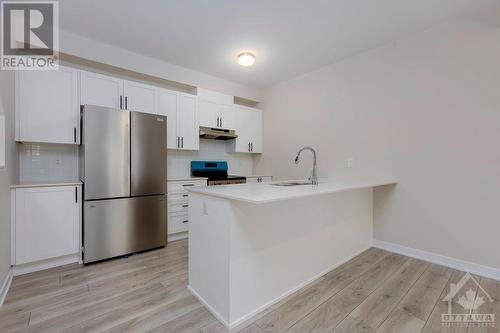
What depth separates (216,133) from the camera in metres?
3.97

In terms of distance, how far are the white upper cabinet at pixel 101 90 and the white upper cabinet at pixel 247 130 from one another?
6.56 ft

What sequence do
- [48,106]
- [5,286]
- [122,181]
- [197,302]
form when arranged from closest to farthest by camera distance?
[197,302] → [5,286] → [48,106] → [122,181]

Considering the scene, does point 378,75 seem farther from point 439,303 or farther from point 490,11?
point 439,303

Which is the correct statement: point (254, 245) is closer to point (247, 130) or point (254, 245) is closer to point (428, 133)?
point (428, 133)

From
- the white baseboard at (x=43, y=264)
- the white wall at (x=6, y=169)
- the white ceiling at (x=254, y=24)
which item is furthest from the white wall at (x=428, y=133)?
the white wall at (x=6, y=169)

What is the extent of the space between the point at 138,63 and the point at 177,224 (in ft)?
7.92

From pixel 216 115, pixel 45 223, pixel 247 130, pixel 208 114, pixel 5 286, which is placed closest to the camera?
pixel 5 286

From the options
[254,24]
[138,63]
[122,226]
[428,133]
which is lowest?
[122,226]

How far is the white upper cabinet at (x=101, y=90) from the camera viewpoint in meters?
2.74

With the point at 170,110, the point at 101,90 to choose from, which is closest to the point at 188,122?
the point at 170,110

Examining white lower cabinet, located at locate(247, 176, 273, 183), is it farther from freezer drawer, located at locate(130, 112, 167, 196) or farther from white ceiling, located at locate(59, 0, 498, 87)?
white ceiling, located at locate(59, 0, 498, 87)

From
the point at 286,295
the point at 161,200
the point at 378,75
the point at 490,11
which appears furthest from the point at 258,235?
the point at 490,11

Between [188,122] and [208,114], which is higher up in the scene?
[208,114]

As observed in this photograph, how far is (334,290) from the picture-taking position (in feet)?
6.55
